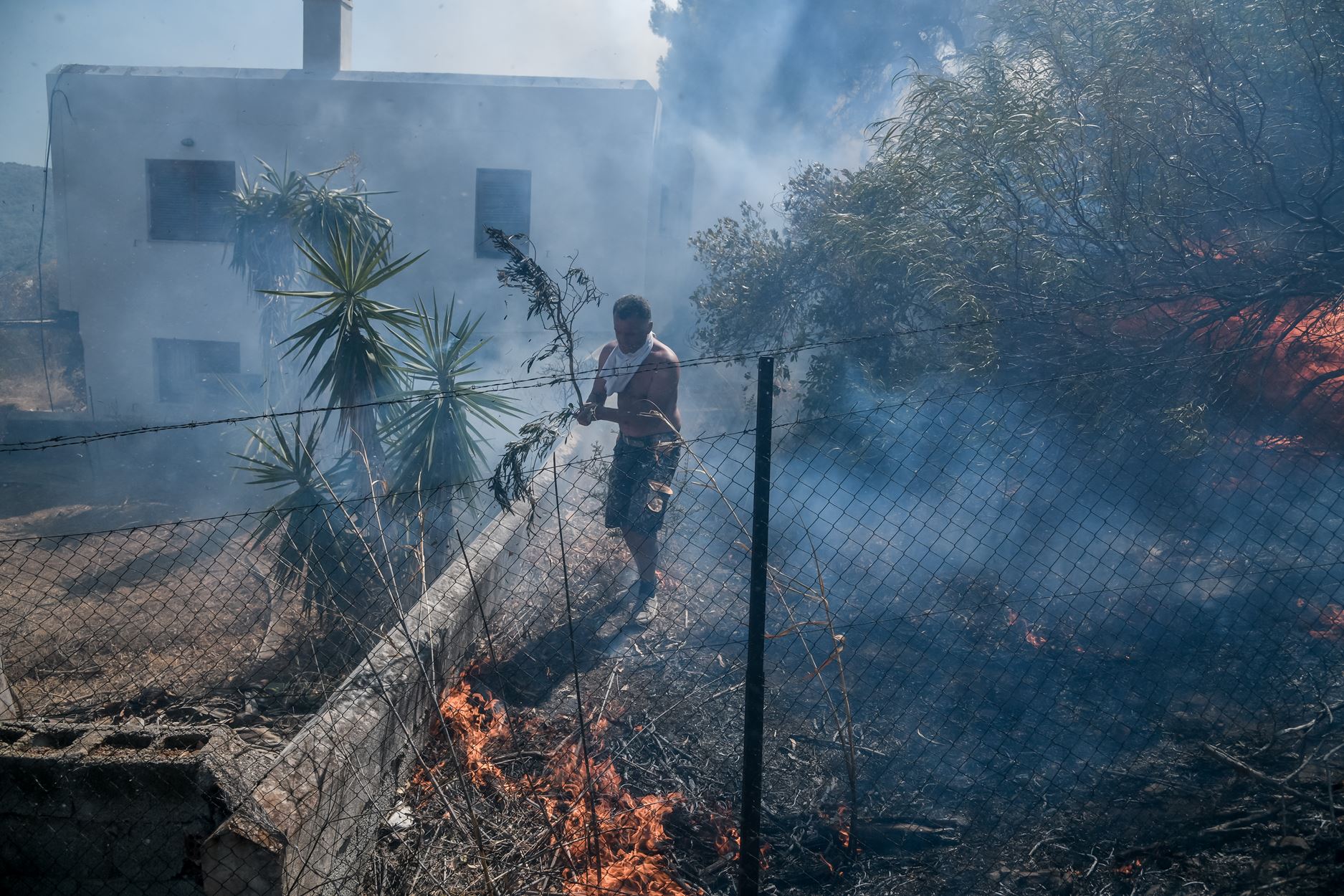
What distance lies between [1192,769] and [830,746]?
1.46 metres

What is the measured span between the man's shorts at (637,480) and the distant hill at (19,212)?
33.5 m

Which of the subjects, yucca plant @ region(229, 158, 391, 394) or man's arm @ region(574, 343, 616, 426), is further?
yucca plant @ region(229, 158, 391, 394)

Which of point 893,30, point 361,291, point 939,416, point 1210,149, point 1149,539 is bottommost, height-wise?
point 1149,539

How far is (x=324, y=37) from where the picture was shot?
43.4 feet

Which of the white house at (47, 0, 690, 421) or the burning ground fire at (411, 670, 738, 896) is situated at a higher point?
the white house at (47, 0, 690, 421)

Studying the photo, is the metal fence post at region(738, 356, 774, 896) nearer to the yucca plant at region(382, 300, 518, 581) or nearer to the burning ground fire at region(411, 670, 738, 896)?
the burning ground fire at region(411, 670, 738, 896)

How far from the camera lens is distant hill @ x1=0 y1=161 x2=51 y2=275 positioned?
1212 inches

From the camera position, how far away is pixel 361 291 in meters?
5.41

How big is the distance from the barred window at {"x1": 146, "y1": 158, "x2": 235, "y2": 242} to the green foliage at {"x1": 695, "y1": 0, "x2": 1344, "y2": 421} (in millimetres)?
11566

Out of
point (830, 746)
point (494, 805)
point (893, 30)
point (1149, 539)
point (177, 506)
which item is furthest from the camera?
point (893, 30)

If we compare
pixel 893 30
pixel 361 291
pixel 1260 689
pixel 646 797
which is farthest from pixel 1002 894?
pixel 893 30

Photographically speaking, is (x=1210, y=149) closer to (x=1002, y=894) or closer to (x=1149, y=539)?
(x=1149, y=539)

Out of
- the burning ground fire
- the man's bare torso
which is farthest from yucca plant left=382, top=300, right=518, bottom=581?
the burning ground fire

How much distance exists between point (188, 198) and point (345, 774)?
13.2m
